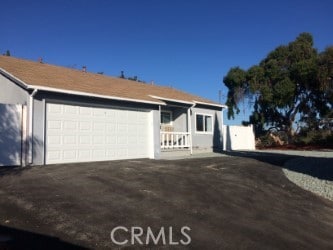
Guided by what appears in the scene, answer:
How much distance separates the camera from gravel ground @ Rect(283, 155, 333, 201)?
1127cm

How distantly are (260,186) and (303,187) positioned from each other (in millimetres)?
1527

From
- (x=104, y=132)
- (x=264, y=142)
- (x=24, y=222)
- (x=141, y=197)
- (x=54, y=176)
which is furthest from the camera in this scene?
(x=264, y=142)

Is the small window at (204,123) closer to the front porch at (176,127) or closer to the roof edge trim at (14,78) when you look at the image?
the front porch at (176,127)

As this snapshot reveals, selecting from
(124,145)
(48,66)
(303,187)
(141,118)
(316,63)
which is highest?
(316,63)

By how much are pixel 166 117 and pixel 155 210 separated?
15.7 metres

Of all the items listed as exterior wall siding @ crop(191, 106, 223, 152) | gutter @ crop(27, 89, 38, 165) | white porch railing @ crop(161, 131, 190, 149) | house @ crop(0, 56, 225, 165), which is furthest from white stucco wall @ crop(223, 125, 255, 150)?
gutter @ crop(27, 89, 38, 165)

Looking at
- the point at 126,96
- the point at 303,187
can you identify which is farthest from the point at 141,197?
the point at 126,96

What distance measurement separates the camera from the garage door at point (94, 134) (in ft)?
45.8

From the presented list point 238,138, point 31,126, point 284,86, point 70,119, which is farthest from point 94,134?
point 284,86

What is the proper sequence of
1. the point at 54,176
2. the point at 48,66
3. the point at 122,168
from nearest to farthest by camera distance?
the point at 54,176 < the point at 122,168 < the point at 48,66

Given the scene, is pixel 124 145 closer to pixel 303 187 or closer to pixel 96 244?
pixel 303 187

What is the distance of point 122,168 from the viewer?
12.4 m

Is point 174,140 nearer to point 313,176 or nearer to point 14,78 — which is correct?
point 313,176

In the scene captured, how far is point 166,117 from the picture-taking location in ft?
74.7
